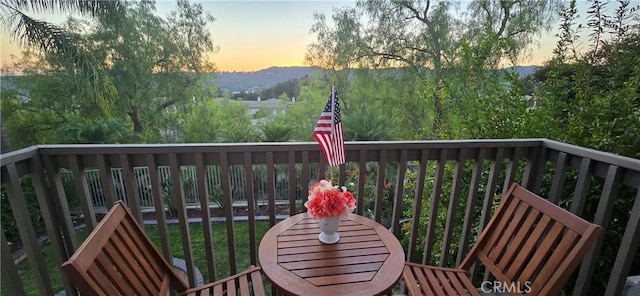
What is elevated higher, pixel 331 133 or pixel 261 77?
pixel 261 77

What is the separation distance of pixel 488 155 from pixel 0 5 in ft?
21.3

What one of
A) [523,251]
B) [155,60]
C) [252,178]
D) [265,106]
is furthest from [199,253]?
[155,60]

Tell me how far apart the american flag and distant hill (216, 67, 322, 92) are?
5.25 m

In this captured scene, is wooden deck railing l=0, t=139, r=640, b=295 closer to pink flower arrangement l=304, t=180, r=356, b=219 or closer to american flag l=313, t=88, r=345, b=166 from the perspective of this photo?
american flag l=313, t=88, r=345, b=166

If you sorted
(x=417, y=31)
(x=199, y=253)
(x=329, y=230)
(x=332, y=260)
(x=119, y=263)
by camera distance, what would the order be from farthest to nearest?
1. (x=417, y=31)
2. (x=199, y=253)
3. (x=329, y=230)
4. (x=332, y=260)
5. (x=119, y=263)

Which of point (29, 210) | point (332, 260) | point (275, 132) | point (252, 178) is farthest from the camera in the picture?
point (275, 132)

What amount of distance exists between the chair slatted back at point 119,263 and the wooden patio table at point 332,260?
19.8 inches

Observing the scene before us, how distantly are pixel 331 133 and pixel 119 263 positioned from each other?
1.07 m

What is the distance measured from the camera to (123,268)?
1105mm

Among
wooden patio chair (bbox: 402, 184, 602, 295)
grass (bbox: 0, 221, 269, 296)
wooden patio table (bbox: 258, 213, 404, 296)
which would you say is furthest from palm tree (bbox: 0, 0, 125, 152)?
wooden patio chair (bbox: 402, 184, 602, 295)

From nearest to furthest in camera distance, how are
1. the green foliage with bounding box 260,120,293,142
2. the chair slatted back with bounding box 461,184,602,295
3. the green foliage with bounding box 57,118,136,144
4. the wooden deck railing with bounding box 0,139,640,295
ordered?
the chair slatted back with bounding box 461,184,602,295, the wooden deck railing with bounding box 0,139,640,295, the green foliage with bounding box 57,118,136,144, the green foliage with bounding box 260,120,293,142

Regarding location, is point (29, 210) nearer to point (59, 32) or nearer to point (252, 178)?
point (59, 32)

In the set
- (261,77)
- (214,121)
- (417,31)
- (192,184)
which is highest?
(417,31)

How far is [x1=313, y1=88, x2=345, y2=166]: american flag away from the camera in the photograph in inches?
57.1
